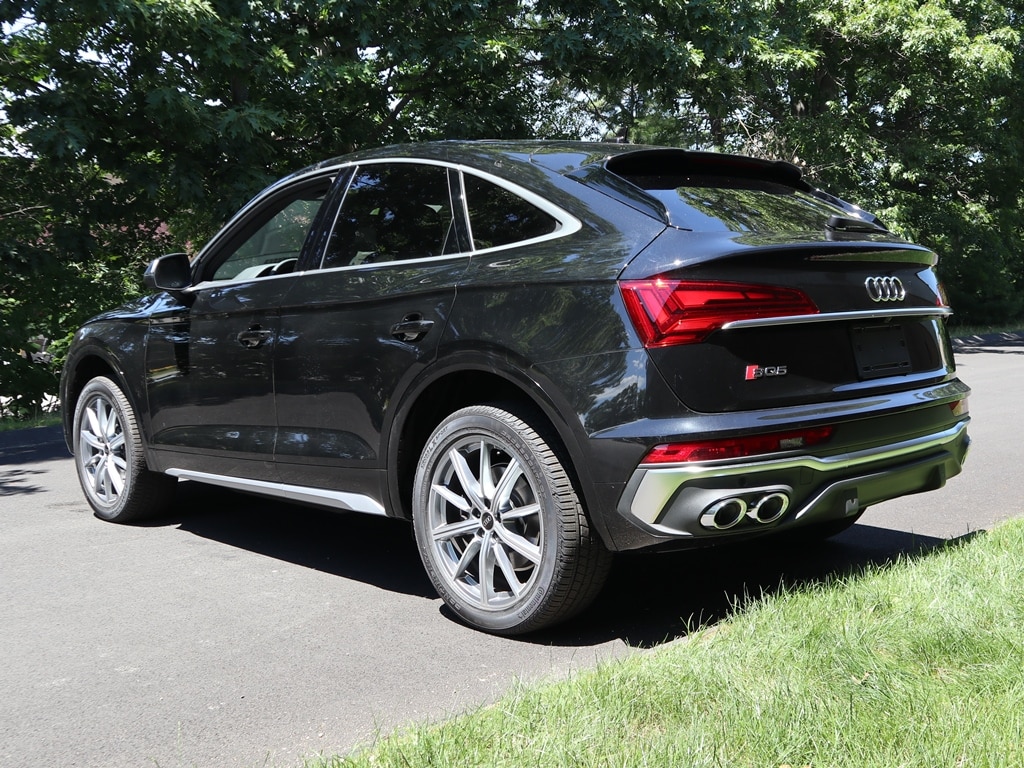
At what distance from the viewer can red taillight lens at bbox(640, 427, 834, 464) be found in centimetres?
331

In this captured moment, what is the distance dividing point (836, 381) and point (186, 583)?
2.88 m

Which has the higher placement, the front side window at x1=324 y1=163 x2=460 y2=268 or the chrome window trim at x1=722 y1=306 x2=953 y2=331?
the front side window at x1=324 y1=163 x2=460 y2=268

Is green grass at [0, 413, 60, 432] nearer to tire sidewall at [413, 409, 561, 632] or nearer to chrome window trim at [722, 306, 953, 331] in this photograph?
tire sidewall at [413, 409, 561, 632]

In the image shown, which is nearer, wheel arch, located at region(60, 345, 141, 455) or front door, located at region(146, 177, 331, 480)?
front door, located at region(146, 177, 331, 480)

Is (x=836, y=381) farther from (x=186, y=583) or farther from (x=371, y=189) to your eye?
(x=186, y=583)

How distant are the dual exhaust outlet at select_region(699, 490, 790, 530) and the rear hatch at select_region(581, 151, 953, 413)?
0.94 feet

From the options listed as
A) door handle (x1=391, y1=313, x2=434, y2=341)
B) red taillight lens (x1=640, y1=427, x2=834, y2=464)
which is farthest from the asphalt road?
door handle (x1=391, y1=313, x2=434, y2=341)

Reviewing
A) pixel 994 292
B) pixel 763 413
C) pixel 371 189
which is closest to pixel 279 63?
pixel 371 189

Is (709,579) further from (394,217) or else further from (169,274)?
(169,274)

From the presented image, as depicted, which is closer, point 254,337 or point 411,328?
point 411,328

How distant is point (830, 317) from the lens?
359 cm

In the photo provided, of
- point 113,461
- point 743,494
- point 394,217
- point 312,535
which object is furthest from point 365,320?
point 113,461

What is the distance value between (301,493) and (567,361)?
64.0 inches

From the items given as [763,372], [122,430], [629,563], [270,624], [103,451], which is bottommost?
[629,563]
